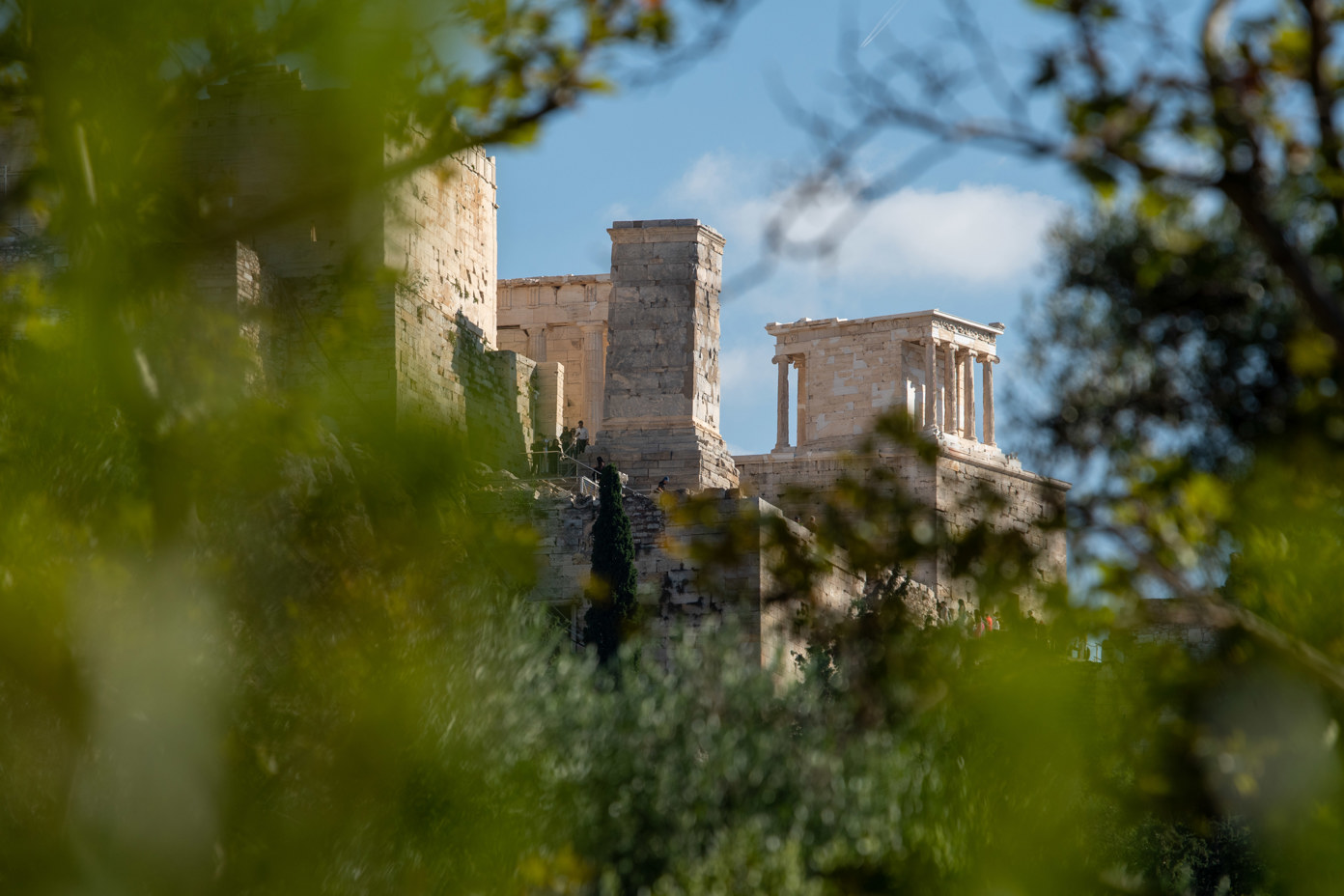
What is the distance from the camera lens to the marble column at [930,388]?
99.1 feet

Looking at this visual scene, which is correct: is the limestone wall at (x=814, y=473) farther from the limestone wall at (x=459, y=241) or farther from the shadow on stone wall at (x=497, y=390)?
the limestone wall at (x=459, y=241)

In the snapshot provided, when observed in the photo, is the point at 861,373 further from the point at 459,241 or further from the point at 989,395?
the point at 459,241

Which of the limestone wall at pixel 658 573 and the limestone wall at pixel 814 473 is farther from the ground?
the limestone wall at pixel 814 473

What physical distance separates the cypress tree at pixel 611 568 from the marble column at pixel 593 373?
970 centimetres

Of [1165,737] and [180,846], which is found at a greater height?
[1165,737]

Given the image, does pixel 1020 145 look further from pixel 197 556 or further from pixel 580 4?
pixel 197 556

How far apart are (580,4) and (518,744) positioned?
614 centimetres

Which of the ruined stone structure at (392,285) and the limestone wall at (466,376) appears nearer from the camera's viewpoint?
the ruined stone structure at (392,285)

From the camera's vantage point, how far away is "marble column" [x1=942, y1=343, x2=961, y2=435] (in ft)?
102

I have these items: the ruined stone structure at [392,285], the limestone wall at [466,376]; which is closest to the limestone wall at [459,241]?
the ruined stone structure at [392,285]

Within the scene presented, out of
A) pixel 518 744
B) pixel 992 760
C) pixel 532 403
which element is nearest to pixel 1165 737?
pixel 992 760

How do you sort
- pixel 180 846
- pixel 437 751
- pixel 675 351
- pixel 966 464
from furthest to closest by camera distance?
1. pixel 966 464
2. pixel 675 351
3. pixel 437 751
4. pixel 180 846

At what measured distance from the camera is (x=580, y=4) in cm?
496

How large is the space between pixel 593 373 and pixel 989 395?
939 cm
